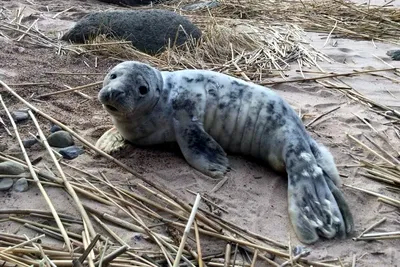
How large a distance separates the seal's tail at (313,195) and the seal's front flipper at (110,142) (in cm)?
100

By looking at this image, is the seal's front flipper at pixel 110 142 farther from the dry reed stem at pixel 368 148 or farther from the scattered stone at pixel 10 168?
the dry reed stem at pixel 368 148

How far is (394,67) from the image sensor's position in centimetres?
592

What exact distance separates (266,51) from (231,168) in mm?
2859

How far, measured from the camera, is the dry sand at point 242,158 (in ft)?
10.1

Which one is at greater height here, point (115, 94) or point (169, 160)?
point (115, 94)

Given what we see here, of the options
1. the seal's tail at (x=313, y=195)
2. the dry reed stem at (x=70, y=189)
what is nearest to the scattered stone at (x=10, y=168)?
the dry reed stem at (x=70, y=189)

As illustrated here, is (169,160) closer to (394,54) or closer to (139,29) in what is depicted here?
(139,29)

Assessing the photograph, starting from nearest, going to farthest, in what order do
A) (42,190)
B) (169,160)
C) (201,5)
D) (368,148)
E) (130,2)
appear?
(42,190) < (169,160) < (368,148) < (201,5) < (130,2)

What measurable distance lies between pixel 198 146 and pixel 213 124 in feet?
0.65

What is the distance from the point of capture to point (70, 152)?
11.7 ft

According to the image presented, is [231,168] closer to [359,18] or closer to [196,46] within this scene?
[196,46]

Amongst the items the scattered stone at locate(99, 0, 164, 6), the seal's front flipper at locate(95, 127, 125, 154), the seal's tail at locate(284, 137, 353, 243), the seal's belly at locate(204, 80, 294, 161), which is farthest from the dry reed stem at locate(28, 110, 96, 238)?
the scattered stone at locate(99, 0, 164, 6)

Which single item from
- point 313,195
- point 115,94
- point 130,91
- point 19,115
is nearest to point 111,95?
point 115,94

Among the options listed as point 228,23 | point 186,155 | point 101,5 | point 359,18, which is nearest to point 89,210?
point 186,155
